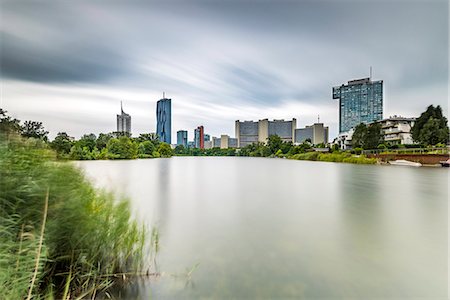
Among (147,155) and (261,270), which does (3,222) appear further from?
(147,155)

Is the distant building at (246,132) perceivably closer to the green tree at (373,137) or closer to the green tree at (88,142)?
the green tree at (373,137)

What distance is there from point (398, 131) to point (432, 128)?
63.3 ft

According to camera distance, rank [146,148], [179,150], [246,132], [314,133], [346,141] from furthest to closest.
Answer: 1. [246,132]
2. [314,133]
3. [179,150]
4. [346,141]
5. [146,148]

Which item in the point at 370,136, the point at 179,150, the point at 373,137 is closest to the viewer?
the point at 373,137

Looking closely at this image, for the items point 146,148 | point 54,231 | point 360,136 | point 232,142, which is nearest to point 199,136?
point 232,142

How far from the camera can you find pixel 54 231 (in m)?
2.29

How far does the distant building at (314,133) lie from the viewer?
4722 inches

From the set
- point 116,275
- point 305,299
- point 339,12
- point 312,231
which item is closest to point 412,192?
point 312,231

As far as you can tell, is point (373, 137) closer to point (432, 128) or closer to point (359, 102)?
point (432, 128)

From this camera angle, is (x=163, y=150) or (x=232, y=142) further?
(x=232, y=142)

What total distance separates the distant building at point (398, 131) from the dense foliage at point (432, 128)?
1251cm

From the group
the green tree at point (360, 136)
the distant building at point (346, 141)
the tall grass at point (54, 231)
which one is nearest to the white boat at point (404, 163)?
the green tree at point (360, 136)

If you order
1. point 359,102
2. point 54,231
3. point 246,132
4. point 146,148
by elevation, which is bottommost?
point 54,231

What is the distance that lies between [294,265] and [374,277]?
1.10 m
